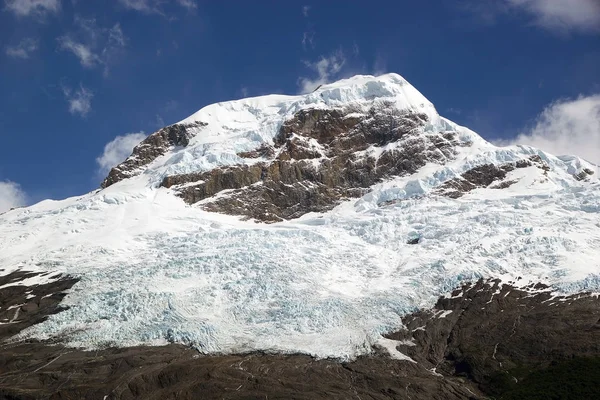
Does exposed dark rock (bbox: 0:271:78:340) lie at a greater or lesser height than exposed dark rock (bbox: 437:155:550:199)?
lesser

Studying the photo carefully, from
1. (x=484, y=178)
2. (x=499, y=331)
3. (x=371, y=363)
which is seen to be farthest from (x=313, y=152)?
(x=371, y=363)

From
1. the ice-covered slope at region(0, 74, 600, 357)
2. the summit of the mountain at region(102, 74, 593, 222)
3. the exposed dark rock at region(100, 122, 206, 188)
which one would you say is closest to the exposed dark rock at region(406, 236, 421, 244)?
the ice-covered slope at region(0, 74, 600, 357)

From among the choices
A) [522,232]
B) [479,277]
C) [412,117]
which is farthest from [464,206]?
[412,117]

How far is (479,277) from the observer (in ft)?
290

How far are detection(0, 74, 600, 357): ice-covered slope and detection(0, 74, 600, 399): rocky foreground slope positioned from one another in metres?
0.33

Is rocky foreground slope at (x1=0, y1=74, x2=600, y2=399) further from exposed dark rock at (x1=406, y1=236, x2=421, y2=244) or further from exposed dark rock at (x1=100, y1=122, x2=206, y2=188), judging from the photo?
exposed dark rock at (x1=100, y1=122, x2=206, y2=188)

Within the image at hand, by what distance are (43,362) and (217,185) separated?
2525 inches

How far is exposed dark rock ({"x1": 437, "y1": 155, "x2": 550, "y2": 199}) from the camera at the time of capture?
126m

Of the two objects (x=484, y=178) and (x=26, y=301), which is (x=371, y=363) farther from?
(x=484, y=178)

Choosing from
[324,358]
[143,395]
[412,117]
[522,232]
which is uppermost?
[412,117]

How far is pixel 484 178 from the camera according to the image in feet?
424

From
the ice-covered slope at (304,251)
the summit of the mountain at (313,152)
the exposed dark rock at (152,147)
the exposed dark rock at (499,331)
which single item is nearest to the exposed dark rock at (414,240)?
the ice-covered slope at (304,251)

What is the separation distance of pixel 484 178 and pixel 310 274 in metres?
56.5

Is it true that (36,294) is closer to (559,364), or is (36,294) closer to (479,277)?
(479,277)
